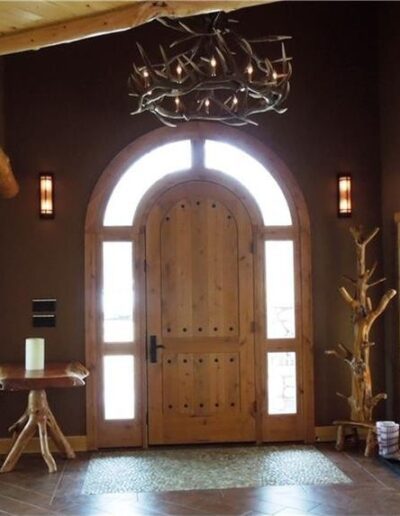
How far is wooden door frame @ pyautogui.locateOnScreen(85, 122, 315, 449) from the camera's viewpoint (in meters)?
5.81

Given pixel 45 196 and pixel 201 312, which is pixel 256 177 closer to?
pixel 201 312

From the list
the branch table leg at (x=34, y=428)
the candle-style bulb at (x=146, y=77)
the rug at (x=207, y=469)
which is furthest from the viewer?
the branch table leg at (x=34, y=428)

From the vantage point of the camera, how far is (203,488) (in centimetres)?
460

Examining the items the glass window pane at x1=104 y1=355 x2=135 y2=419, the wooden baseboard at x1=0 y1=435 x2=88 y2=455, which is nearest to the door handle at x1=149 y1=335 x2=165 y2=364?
the glass window pane at x1=104 y1=355 x2=135 y2=419

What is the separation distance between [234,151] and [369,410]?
2.60m

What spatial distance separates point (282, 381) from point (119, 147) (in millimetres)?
2591

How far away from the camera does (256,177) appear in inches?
237

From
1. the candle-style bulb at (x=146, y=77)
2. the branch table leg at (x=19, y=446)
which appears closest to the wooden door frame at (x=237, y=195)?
the branch table leg at (x=19, y=446)

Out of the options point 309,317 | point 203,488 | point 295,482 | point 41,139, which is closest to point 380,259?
point 309,317

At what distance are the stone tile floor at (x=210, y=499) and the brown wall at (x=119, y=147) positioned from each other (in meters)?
1.07

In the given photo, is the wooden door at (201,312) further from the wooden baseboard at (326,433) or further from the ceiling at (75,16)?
the ceiling at (75,16)

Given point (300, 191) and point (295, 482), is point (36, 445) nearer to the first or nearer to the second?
point (295, 482)

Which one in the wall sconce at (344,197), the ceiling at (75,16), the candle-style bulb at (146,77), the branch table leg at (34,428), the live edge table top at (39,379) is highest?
the candle-style bulb at (146,77)

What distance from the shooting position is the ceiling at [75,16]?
2.68 m
